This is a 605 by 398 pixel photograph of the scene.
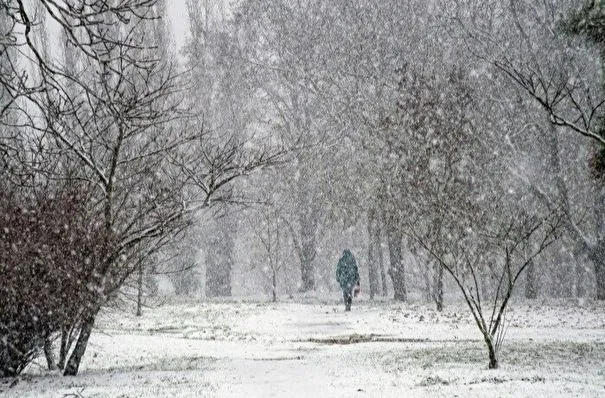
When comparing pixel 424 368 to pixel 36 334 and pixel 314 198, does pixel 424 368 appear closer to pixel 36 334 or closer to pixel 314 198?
pixel 36 334

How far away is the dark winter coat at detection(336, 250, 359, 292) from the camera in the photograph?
21.2 metres

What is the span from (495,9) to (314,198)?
10868 millimetres

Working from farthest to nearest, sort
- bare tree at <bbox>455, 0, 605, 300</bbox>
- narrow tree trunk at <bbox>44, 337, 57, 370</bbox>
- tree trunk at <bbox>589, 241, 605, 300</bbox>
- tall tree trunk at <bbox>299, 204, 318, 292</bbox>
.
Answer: tall tree trunk at <bbox>299, 204, 318, 292</bbox>, bare tree at <bbox>455, 0, 605, 300</bbox>, tree trunk at <bbox>589, 241, 605, 300</bbox>, narrow tree trunk at <bbox>44, 337, 57, 370</bbox>

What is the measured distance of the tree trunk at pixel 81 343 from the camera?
29.0 ft

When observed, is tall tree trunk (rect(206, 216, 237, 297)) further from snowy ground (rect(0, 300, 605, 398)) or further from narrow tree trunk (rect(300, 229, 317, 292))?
snowy ground (rect(0, 300, 605, 398))

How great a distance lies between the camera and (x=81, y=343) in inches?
355

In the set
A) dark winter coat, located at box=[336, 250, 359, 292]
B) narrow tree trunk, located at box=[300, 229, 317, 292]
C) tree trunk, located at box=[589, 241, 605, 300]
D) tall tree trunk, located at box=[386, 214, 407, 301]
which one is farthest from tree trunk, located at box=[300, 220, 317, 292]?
tree trunk, located at box=[589, 241, 605, 300]

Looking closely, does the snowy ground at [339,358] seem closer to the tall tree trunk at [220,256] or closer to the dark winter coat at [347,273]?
the dark winter coat at [347,273]

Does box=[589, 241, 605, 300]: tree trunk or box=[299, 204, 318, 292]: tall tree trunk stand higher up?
box=[299, 204, 318, 292]: tall tree trunk

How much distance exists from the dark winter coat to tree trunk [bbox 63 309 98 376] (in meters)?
12.7

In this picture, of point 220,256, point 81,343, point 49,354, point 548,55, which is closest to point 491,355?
point 81,343

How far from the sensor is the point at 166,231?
30.6 ft

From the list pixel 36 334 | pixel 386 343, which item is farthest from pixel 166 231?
pixel 386 343

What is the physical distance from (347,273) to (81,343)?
1318 centimetres
